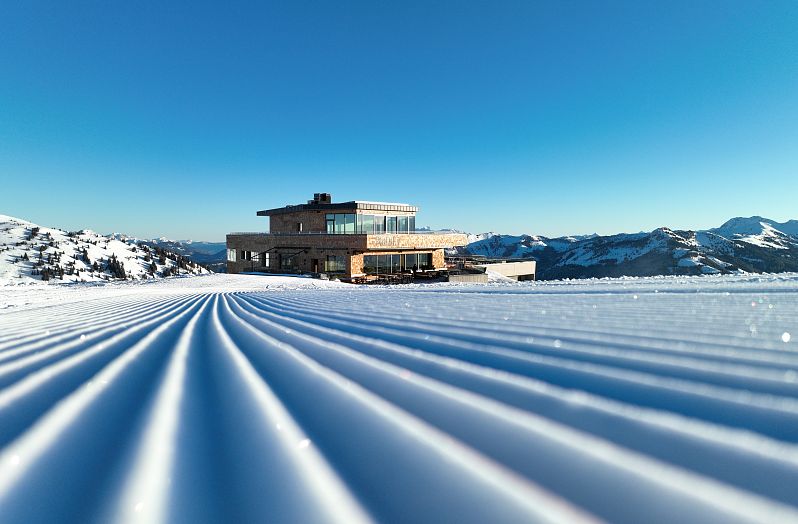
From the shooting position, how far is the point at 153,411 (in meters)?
1.73

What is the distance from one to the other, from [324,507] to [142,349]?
112 inches

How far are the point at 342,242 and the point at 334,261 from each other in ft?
5.82

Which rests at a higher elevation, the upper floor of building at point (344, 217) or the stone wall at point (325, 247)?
the upper floor of building at point (344, 217)

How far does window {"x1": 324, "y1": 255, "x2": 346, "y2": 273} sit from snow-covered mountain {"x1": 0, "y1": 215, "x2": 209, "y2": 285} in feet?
126

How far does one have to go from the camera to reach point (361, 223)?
31.3 m

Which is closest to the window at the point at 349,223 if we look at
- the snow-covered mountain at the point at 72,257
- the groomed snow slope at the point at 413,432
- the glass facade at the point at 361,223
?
the glass facade at the point at 361,223

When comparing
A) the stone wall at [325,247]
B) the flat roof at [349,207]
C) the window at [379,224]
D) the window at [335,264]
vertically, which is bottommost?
the window at [335,264]

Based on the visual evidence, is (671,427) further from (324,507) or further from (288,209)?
(288,209)

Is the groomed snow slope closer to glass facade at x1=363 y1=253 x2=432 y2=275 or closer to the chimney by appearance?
glass facade at x1=363 y1=253 x2=432 y2=275

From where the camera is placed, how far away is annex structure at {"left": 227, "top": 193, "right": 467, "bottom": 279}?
91.1ft

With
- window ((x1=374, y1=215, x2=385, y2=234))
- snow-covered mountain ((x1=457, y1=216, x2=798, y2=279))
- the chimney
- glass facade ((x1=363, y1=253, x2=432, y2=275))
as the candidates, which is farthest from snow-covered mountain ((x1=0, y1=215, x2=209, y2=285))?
snow-covered mountain ((x1=457, y1=216, x2=798, y2=279))

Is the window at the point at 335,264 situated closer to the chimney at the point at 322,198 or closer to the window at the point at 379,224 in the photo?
the window at the point at 379,224

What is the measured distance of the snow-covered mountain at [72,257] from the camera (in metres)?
59.7

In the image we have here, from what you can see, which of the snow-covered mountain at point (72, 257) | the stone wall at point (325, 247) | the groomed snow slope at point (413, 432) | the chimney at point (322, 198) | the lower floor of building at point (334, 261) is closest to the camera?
the groomed snow slope at point (413, 432)
